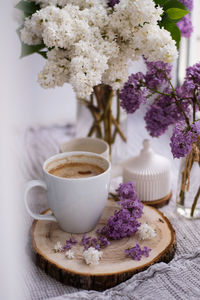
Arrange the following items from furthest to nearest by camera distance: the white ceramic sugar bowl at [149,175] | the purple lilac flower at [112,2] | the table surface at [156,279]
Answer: the white ceramic sugar bowl at [149,175]
the purple lilac flower at [112,2]
the table surface at [156,279]

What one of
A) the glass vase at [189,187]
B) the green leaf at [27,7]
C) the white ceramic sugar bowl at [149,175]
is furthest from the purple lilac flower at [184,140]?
the green leaf at [27,7]

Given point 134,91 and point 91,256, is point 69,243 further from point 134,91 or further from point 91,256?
point 134,91

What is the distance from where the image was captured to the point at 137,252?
2.01 feet

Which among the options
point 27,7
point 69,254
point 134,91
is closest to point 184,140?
point 134,91

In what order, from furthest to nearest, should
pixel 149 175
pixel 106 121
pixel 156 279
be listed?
pixel 106 121
pixel 149 175
pixel 156 279

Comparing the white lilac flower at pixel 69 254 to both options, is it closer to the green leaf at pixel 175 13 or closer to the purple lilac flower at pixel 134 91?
the purple lilac flower at pixel 134 91

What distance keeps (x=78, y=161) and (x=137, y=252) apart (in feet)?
0.72

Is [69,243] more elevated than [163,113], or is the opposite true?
[163,113]

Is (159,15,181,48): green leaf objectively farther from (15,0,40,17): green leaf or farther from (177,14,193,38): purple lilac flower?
(15,0,40,17): green leaf

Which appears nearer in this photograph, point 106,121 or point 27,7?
point 27,7

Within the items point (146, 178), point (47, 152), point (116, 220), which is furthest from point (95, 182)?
point (47, 152)

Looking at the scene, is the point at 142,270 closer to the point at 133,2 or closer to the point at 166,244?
the point at 166,244

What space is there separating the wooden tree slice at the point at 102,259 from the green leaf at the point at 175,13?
0.37 metres

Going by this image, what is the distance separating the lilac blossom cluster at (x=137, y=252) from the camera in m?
0.61
